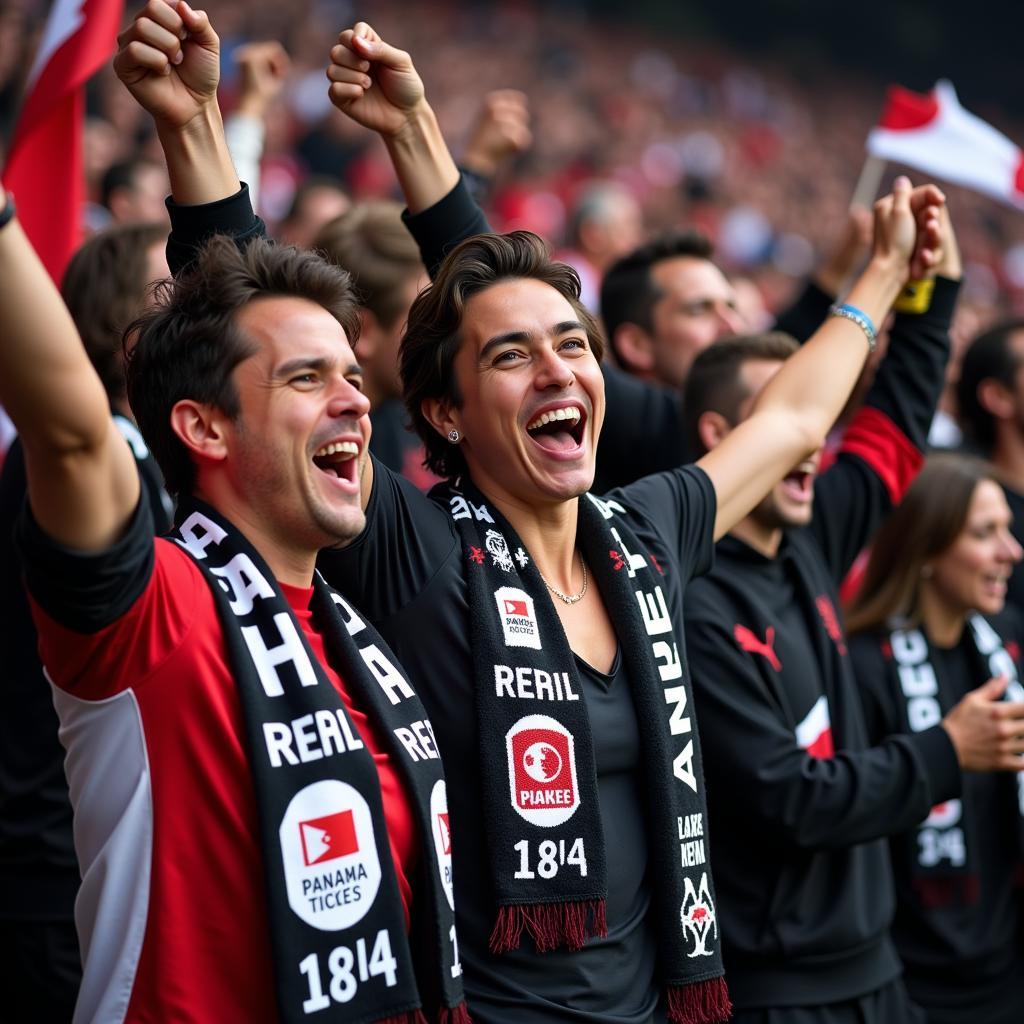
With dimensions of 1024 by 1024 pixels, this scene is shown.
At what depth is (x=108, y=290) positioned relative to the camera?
123 inches

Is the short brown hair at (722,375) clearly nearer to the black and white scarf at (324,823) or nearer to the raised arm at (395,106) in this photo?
the raised arm at (395,106)

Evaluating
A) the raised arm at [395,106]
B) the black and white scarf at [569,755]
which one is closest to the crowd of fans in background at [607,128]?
the raised arm at [395,106]

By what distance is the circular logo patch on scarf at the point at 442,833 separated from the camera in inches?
79.8

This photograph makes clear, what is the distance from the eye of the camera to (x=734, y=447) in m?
2.93

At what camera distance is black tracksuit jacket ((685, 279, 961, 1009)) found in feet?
9.34

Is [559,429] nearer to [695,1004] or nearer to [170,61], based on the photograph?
[170,61]

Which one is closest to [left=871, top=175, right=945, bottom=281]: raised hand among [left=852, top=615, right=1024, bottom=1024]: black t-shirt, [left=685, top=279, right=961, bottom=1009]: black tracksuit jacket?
[left=685, top=279, right=961, bottom=1009]: black tracksuit jacket

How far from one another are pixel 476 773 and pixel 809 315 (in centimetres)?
229

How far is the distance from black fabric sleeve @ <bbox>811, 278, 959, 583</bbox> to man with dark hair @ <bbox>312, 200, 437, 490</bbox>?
101cm

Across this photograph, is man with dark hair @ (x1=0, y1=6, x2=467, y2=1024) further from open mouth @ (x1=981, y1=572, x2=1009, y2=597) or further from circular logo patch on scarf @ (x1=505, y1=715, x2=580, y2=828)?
open mouth @ (x1=981, y1=572, x2=1009, y2=597)

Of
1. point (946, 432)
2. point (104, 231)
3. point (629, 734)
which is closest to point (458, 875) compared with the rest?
point (629, 734)

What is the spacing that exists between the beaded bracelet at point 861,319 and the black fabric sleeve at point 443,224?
2.78 feet

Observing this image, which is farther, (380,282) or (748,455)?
(380,282)

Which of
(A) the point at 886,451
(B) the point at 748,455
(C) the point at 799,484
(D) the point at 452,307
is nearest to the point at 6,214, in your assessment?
(D) the point at 452,307
